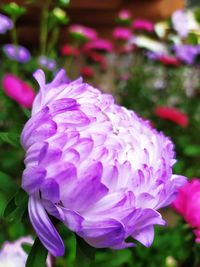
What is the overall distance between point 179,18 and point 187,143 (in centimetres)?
43

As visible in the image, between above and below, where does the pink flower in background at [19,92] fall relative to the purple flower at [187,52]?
below

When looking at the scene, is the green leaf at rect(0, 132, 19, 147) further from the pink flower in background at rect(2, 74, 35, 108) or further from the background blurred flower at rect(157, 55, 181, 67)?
the background blurred flower at rect(157, 55, 181, 67)

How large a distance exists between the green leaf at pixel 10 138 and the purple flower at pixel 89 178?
0.06 ft

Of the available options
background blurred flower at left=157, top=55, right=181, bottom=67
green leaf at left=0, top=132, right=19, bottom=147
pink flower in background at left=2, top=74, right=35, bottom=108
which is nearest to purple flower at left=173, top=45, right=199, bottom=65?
background blurred flower at left=157, top=55, right=181, bottom=67

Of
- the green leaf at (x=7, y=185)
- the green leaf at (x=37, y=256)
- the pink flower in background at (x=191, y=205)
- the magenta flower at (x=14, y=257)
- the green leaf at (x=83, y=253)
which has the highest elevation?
the green leaf at (x=7, y=185)

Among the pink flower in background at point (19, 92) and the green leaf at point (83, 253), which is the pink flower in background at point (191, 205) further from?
the pink flower in background at point (19, 92)

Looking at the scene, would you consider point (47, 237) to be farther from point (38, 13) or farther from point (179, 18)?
point (38, 13)

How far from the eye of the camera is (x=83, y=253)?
35 cm

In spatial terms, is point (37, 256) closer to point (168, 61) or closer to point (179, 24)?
point (179, 24)

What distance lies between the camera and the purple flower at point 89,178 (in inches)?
12.3

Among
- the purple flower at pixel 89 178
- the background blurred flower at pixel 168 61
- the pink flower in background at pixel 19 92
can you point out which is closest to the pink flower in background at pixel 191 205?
the purple flower at pixel 89 178

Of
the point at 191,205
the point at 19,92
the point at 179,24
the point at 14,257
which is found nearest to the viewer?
the point at 191,205

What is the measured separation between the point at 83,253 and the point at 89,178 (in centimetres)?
6

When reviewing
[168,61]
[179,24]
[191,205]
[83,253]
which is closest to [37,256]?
[83,253]
